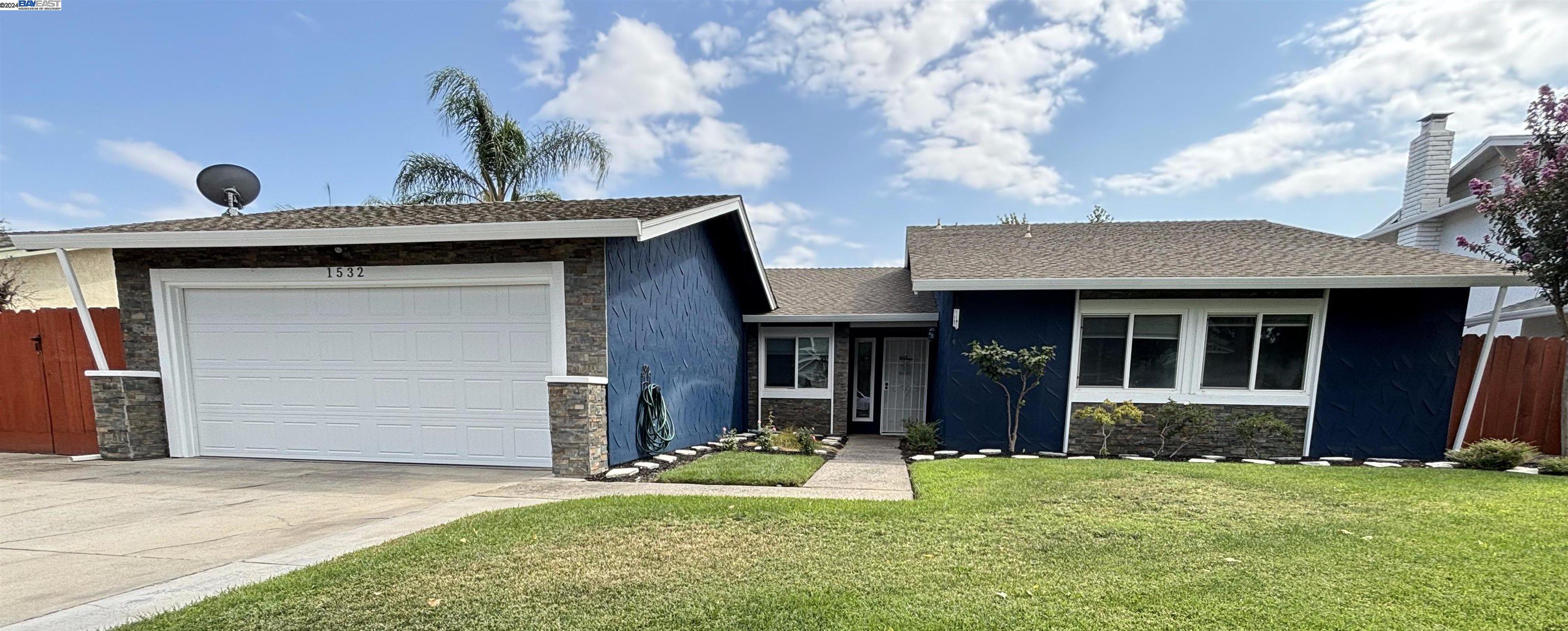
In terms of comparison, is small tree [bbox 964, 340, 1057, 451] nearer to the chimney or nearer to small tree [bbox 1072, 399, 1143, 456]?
small tree [bbox 1072, 399, 1143, 456]

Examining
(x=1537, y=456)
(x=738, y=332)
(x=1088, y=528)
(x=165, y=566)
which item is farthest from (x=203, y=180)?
(x=1537, y=456)

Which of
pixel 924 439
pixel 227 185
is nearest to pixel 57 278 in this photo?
pixel 227 185

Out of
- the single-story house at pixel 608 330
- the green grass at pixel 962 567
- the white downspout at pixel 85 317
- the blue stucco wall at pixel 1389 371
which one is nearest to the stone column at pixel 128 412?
the single-story house at pixel 608 330

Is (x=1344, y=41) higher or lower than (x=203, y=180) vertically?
higher

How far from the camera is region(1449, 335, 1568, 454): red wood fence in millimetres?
6918

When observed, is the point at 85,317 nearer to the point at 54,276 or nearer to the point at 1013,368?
the point at 54,276

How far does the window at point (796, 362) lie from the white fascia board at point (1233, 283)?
3.30 meters

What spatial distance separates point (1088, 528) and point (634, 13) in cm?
946

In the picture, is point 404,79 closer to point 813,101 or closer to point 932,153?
point 813,101

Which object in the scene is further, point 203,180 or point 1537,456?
point 203,180

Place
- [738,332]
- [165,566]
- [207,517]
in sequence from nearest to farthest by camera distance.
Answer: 1. [165,566]
2. [207,517]
3. [738,332]

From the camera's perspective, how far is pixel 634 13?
8750mm

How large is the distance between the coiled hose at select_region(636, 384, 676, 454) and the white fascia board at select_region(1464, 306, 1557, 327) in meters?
12.5

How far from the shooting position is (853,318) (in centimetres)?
980
